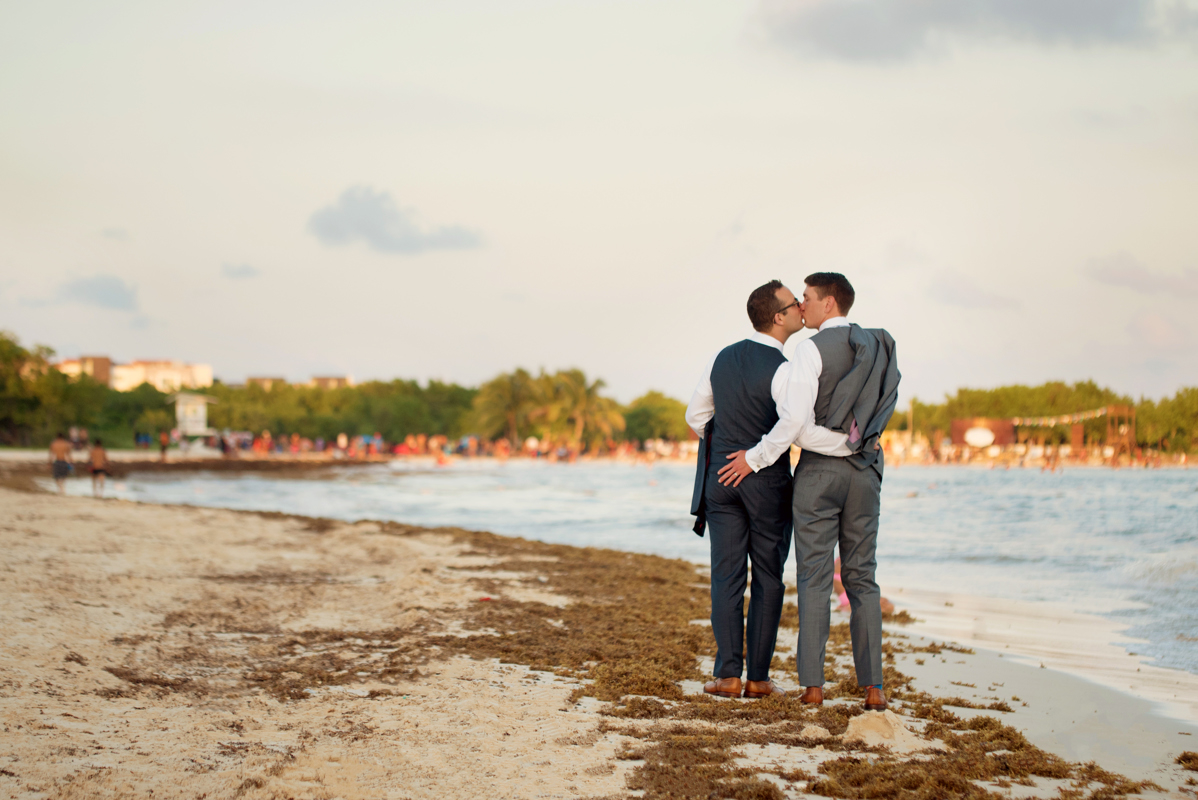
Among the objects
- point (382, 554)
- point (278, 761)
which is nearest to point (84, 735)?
point (278, 761)

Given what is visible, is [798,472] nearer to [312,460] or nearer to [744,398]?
[744,398]

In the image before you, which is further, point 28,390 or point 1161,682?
point 28,390

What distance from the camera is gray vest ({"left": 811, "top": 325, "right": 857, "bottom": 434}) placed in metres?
3.92

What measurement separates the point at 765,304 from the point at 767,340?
18 centimetres

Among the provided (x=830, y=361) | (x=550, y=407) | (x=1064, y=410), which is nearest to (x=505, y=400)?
(x=550, y=407)

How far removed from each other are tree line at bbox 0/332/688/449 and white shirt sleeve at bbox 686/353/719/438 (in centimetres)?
5623

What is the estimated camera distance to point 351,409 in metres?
82.2

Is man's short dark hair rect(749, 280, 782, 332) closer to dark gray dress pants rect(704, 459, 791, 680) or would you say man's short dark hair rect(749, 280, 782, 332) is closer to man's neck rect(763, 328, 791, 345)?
man's neck rect(763, 328, 791, 345)

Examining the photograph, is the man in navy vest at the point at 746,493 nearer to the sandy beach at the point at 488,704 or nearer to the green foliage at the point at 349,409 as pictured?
the sandy beach at the point at 488,704

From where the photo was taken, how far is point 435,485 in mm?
36531

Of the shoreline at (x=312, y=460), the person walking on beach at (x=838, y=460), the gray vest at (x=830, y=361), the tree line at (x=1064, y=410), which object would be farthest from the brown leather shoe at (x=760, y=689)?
the tree line at (x=1064, y=410)

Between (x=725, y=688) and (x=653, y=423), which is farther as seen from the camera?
(x=653, y=423)

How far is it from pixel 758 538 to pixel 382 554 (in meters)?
7.46

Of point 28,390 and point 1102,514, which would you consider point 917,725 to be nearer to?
point 1102,514
